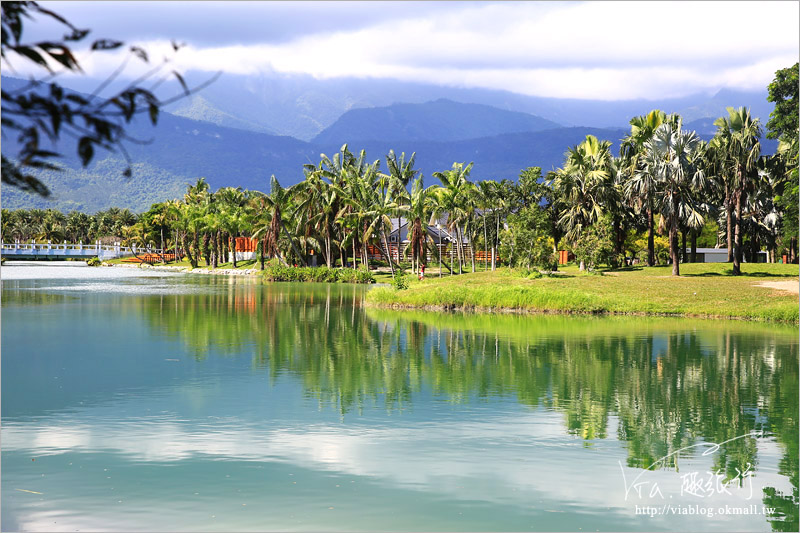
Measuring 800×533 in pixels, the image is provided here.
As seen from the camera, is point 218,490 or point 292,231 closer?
point 218,490

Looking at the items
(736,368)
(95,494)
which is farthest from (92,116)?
(736,368)

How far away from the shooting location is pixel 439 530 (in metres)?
11.5

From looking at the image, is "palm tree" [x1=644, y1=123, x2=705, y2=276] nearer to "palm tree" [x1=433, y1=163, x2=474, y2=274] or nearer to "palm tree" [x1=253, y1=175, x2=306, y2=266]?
"palm tree" [x1=433, y1=163, x2=474, y2=274]

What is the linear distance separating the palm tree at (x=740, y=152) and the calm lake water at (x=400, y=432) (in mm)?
31339

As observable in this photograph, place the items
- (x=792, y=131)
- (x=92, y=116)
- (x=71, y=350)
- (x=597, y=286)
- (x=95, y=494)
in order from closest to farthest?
1. (x=92, y=116)
2. (x=95, y=494)
3. (x=71, y=350)
4. (x=597, y=286)
5. (x=792, y=131)

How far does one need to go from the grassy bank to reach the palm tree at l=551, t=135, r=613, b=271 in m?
17.8

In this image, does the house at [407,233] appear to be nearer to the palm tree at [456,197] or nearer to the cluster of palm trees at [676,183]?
the palm tree at [456,197]

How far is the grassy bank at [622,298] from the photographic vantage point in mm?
40875

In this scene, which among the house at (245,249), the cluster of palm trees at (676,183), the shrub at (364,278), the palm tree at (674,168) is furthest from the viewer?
the house at (245,249)

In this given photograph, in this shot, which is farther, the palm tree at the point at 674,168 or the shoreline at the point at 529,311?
the palm tree at the point at 674,168

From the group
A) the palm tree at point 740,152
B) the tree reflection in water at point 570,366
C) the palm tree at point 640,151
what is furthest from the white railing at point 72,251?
the tree reflection in water at point 570,366

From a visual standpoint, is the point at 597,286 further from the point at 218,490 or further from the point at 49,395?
the point at 218,490

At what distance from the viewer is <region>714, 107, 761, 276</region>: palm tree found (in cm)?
6178

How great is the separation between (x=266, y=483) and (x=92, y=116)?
829 centimetres
